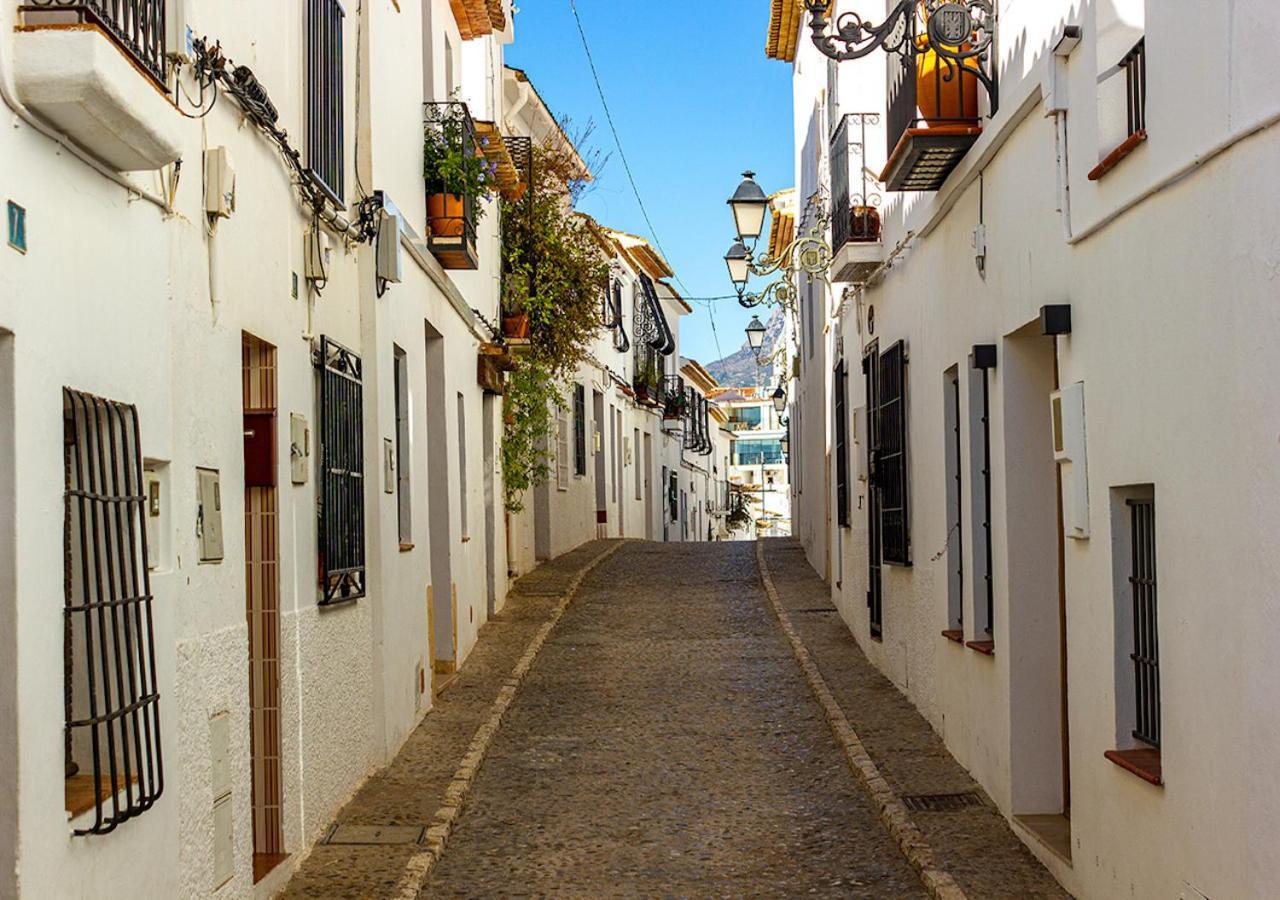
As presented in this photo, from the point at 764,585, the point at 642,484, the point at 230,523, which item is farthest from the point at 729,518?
the point at 230,523

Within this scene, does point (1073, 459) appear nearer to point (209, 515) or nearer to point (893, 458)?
point (209, 515)

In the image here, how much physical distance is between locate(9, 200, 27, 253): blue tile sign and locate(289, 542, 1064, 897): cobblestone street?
13.3 ft

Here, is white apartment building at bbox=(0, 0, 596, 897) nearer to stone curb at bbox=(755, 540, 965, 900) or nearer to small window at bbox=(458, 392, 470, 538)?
stone curb at bbox=(755, 540, 965, 900)

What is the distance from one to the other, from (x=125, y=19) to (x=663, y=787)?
640 centimetres

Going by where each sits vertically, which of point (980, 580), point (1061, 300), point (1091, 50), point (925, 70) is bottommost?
point (980, 580)

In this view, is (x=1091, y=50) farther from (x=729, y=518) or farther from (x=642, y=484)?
(x=729, y=518)

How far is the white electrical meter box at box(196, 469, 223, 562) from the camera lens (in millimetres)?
6211

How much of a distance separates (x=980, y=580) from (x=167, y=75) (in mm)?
5776

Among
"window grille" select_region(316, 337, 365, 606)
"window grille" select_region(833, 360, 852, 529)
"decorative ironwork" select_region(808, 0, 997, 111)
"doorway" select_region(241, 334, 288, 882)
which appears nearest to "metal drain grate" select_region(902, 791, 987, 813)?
"window grille" select_region(316, 337, 365, 606)

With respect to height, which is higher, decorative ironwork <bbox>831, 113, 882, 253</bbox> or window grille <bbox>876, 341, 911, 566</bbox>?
decorative ironwork <bbox>831, 113, 882, 253</bbox>

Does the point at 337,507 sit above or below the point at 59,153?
below

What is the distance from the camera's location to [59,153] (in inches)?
181

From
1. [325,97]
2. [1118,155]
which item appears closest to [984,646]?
[1118,155]

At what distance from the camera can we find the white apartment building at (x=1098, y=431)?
4.94m
